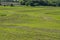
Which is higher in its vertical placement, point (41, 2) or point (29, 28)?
point (29, 28)

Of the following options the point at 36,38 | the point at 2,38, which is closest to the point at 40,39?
the point at 36,38

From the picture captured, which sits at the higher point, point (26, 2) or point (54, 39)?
point (54, 39)

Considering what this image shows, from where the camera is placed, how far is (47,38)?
26.1 metres

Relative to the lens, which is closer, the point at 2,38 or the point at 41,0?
the point at 2,38

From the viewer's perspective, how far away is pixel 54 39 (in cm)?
2545

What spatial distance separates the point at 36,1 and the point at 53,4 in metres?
12.6

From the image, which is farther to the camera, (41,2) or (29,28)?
(41,2)

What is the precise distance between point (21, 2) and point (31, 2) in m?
10.6

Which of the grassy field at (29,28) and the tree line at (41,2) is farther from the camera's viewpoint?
the tree line at (41,2)

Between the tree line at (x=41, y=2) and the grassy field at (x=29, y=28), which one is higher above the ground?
the grassy field at (x=29, y=28)

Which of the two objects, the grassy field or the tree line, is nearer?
the grassy field

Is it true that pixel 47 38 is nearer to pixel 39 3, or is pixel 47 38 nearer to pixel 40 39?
pixel 40 39

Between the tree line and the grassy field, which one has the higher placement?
the grassy field

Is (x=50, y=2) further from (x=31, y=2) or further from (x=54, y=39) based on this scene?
Result: (x=54, y=39)
